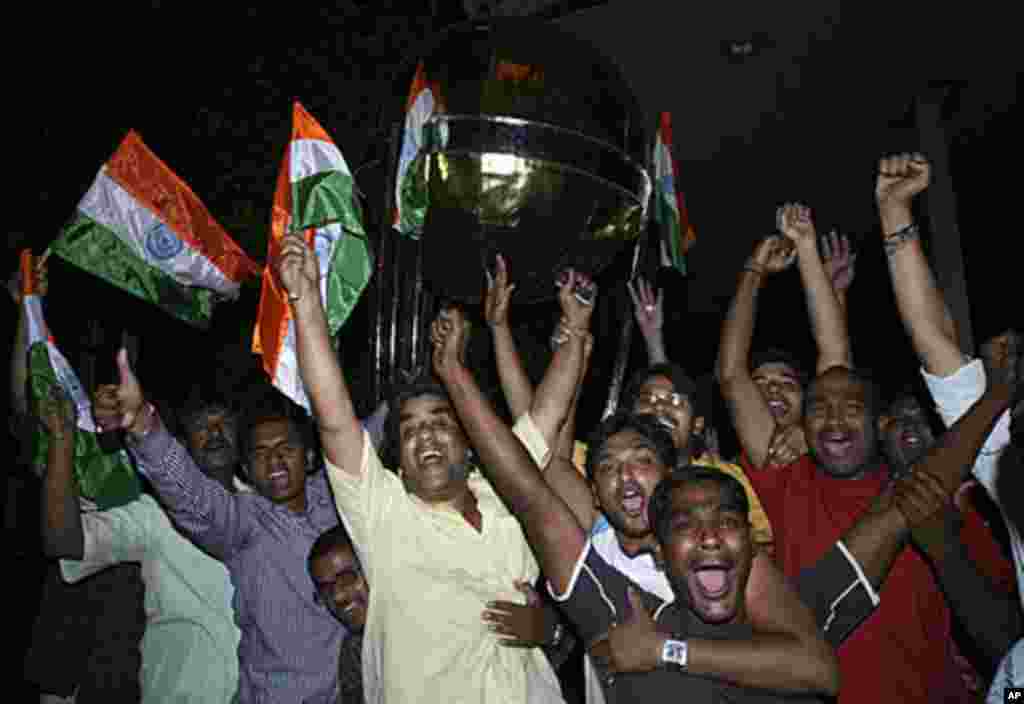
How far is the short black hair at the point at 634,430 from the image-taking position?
320 cm

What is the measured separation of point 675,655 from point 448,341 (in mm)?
1153

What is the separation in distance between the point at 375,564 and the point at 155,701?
1.42 meters

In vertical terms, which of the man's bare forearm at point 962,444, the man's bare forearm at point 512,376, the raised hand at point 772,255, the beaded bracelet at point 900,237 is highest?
the raised hand at point 772,255

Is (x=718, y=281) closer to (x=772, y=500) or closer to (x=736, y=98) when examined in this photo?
(x=736, y=98)

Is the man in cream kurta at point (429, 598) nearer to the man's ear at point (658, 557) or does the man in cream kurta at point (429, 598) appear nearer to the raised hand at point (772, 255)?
the man's ear at point (658, 557)

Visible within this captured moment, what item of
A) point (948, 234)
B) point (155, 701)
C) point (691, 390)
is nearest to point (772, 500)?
point (691, 390)

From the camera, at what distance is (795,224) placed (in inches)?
162

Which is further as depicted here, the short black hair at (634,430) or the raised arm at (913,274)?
the raised arm at (913,274)

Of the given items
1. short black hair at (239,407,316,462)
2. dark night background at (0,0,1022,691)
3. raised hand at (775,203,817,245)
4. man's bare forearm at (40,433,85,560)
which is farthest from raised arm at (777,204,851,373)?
man's bare forearm at (40,433,85,560)

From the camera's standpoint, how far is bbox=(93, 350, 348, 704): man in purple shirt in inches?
145

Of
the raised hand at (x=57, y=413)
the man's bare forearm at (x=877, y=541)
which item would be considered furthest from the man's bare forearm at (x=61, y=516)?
the man's bare forearm at (x=877, y=541)

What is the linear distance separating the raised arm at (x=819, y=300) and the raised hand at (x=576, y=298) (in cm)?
75

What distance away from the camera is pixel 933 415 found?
445cm

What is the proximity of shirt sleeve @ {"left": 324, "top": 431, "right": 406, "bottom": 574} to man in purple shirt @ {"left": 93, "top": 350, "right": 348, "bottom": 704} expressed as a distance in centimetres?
75
